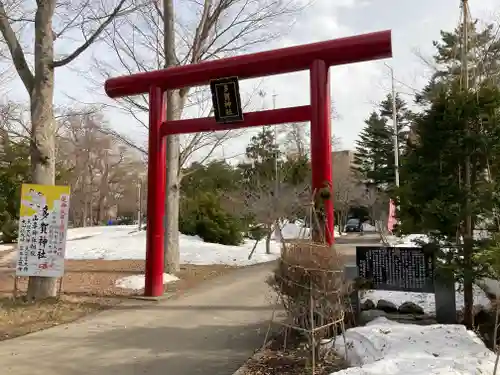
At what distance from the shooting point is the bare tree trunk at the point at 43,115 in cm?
888

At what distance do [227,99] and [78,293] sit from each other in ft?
17.8

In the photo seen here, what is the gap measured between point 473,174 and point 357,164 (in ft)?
139

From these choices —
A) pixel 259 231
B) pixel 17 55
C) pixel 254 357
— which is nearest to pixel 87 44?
pixel 17 55

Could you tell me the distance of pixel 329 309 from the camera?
4895 mm

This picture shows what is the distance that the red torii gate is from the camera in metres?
7.20

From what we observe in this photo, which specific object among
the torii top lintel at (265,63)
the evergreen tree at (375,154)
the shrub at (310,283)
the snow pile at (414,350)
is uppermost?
the evergreen tree at (375,154)

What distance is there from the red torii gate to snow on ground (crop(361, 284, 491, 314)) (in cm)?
173

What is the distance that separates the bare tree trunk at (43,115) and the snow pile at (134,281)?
224 centimetres

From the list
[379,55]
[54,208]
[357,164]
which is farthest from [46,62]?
[357,164]

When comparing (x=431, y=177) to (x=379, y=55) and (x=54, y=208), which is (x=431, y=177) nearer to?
(x=379, y=55)

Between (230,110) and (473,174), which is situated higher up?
(230,110)

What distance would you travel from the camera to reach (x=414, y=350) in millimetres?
4742

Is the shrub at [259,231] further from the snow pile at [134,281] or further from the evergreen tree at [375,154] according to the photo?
the evergreen tree at [375,154]

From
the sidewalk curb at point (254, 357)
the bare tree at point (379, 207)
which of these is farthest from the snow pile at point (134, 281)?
the bare tree at point (379, 207)
